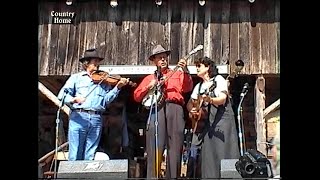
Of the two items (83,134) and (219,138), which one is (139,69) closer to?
(83,134)

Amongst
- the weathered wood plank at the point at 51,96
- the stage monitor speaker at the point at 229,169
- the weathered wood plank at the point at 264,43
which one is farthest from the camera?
the weathered wood plank at the point at 264,43

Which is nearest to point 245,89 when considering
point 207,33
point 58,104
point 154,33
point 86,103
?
point 207,33

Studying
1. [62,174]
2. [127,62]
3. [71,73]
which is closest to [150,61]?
[127,62]

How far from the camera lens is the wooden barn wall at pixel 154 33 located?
5879 millimetres

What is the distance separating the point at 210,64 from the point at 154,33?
1.37 feet

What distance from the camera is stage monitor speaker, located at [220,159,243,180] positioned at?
5.57m

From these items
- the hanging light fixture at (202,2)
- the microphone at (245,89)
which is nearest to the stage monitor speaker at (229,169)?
the microphone at (245,89)

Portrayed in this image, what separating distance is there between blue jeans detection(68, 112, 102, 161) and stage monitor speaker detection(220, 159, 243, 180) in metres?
0.84

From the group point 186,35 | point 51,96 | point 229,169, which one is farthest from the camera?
point 186,35

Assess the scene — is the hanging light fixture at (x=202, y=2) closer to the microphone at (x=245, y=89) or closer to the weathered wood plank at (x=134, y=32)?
the weathered wood plank at (x=134, y=32)

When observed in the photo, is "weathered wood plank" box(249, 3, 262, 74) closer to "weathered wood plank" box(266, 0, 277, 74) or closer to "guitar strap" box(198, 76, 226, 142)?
"weathered wood plank" box(266, 0, 277, 74)

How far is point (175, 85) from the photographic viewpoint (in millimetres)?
5902

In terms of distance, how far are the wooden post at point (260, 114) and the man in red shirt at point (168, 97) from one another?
0.43 m

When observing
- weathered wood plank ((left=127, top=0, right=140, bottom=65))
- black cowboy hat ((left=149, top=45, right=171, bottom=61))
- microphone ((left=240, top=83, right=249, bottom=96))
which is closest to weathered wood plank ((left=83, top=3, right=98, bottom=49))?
weathered wood plank ((left=127, top=0, right=140, bottom=65))
